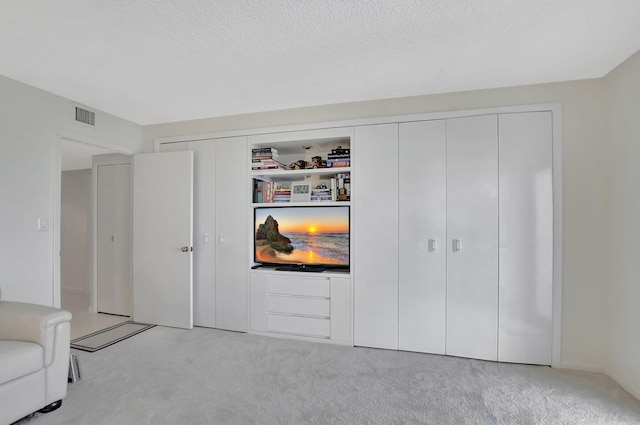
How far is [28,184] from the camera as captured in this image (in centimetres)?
275

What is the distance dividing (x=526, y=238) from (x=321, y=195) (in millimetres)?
1952

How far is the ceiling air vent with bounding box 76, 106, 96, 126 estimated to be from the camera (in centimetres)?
320

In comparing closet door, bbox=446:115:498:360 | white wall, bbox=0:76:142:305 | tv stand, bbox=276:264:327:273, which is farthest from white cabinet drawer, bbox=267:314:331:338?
white wall, bbox=0:76:142:305

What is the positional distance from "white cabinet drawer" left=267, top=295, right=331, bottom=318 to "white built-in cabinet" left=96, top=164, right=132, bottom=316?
6.97 ft

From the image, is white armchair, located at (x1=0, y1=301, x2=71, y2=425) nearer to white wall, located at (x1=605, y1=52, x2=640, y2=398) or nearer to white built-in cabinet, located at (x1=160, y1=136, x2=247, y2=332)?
white built-in cabinet, located at (x1=160, y1=136, x2=247, y2=332)

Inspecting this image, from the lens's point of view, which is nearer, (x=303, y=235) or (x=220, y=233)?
(x=303, y=235)

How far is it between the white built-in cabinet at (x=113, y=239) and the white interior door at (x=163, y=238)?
0.47 m

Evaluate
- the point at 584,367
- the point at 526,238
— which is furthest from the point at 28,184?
the point at 584,367

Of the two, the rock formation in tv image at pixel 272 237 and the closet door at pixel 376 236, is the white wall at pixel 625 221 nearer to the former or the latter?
the closet door at pixel 376 236

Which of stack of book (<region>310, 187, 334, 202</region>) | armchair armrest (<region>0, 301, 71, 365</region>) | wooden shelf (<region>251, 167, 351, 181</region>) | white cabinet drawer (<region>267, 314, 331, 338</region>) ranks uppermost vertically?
wooden shelf (<region>251, 167, 351, 181</region>)

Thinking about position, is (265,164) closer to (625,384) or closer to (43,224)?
(43,224)

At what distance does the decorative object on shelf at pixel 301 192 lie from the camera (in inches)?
135

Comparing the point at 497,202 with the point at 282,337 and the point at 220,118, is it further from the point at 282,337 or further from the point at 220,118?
the point at 220,118

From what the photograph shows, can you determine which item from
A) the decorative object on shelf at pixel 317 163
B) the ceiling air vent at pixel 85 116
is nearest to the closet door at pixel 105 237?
the ceiling air vent at pixel 85 116
